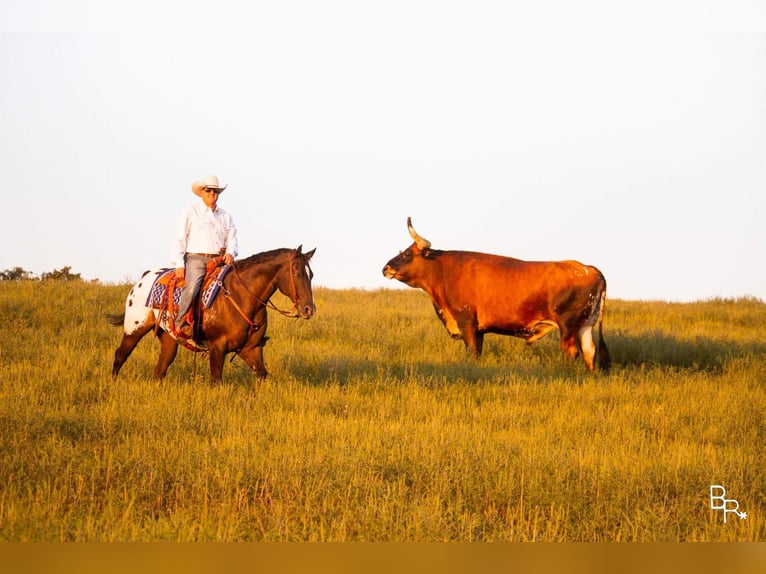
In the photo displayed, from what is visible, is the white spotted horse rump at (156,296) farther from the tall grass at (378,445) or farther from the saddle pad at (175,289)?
the tall grass at (378,445)

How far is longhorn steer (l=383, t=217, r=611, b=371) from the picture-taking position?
1401cm

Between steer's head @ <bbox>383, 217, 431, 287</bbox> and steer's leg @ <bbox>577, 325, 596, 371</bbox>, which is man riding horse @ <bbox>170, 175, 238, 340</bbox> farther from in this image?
steer's leg @ <bbox>577, 325, 596, 371</bbox>

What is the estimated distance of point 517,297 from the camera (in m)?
14.2

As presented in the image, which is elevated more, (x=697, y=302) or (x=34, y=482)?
(x=697, y=302)

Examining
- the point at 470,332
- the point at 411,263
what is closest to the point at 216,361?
the point at 470,332

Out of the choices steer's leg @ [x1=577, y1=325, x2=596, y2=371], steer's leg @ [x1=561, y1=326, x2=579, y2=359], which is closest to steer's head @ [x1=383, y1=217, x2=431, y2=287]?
steer's leg @ [x1=561, y1=326, x2=579, y2=359]

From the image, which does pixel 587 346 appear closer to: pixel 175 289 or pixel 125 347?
pixel 175 289

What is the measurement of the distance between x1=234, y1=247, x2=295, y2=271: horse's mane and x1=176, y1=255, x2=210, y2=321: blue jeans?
15.4 inches

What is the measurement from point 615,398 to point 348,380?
3300 millimetres

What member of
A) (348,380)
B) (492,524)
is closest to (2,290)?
(348,380)

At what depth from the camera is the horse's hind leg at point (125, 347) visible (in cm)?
1157

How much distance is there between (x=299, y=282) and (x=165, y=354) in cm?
222

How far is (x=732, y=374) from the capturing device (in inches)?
546

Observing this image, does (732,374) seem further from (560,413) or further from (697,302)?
(697,302)
